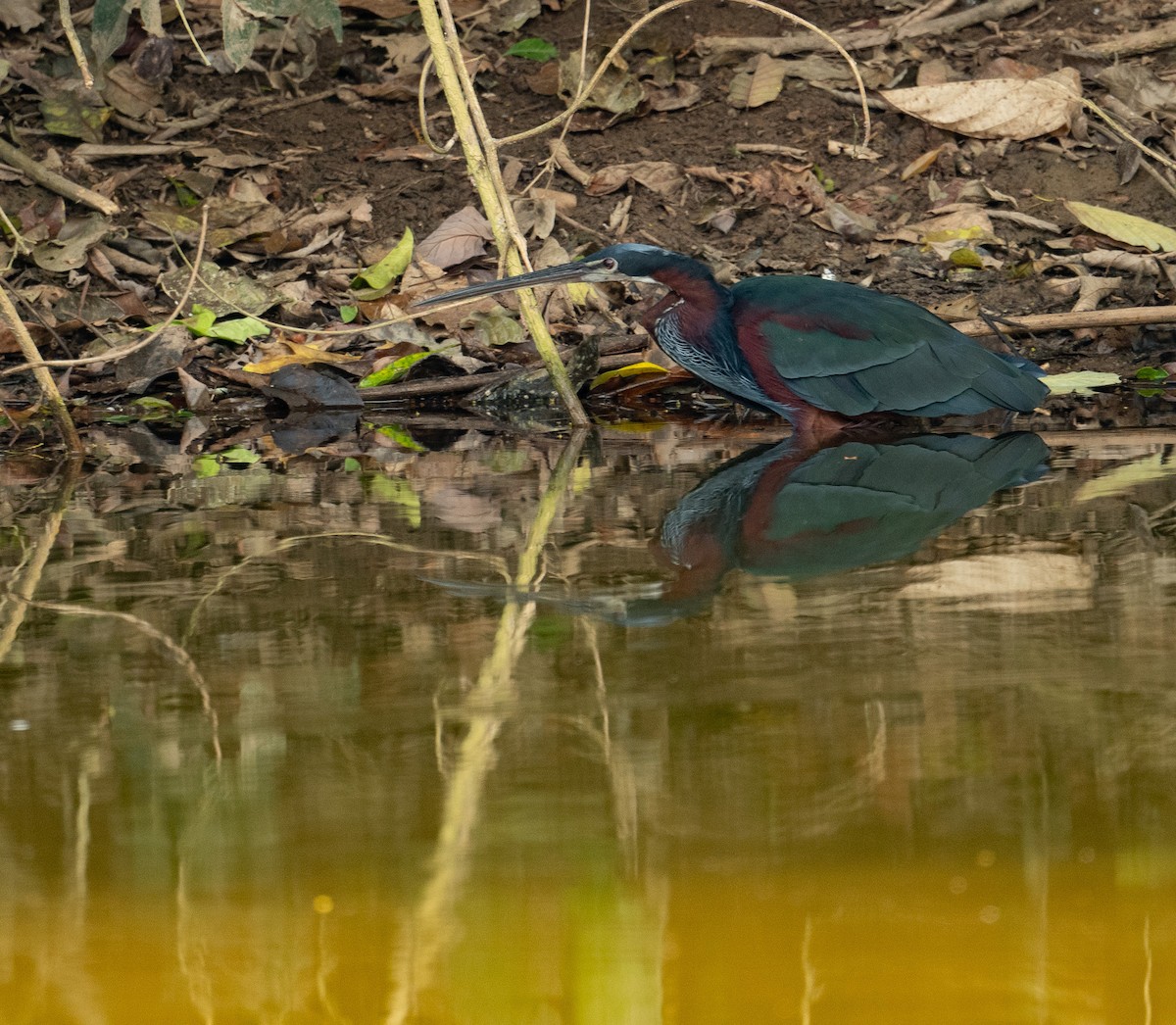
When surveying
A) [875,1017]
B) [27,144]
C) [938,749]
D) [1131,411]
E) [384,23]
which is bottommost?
[875,1017]

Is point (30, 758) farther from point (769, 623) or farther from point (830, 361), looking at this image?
point (830, 361)

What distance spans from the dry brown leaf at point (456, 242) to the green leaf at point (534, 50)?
57.9 inches

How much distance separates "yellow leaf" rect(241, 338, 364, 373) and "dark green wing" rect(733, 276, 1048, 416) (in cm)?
168

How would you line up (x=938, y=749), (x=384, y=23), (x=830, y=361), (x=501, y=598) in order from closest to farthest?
1. (x=938, y=749)
2. (x=501, y=598)
3. (x=830, y=361)
4. (x=384, y=23)

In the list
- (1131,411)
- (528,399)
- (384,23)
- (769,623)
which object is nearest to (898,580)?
(769,623)

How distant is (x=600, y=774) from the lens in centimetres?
186

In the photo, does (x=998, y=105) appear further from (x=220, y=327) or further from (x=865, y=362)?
(x=220, y=327)

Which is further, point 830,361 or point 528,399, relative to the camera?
point 528,399

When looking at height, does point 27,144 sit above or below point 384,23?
below

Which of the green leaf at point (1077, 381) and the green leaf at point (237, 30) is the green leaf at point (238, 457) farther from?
the green leaf at point (1077, 381)

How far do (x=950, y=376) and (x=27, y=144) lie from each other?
4.63 metres

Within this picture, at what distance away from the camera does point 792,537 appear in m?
3.15

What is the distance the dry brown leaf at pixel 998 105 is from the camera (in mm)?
6898

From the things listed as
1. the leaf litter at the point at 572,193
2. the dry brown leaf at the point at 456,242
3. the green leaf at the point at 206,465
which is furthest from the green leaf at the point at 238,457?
the dry brown leaf at the point at 456,242
